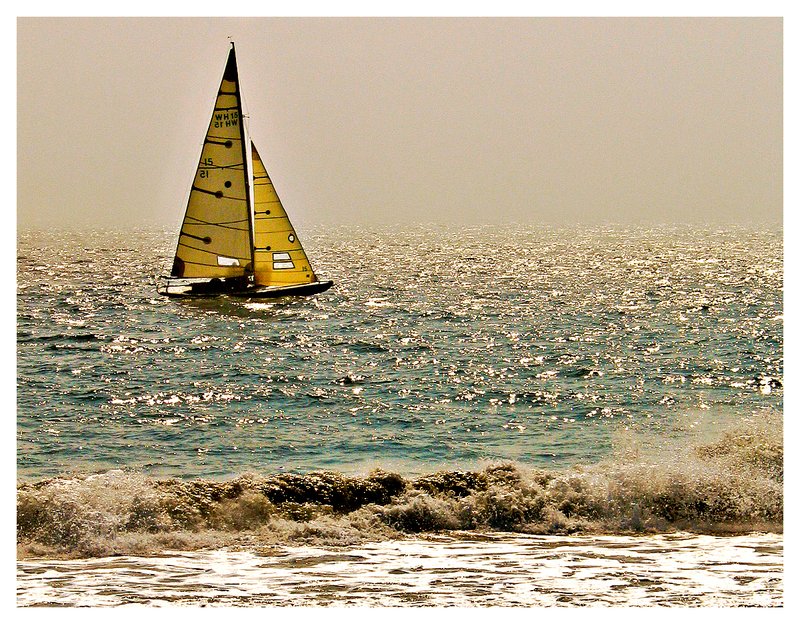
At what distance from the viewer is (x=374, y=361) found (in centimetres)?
1346

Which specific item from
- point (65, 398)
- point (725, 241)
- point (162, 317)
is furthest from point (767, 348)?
point (65, 398)

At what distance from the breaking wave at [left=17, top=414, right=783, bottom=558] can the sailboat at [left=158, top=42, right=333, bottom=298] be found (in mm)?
2585

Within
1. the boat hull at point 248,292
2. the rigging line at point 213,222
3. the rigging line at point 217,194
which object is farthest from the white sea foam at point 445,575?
the rigging line at point 217,194

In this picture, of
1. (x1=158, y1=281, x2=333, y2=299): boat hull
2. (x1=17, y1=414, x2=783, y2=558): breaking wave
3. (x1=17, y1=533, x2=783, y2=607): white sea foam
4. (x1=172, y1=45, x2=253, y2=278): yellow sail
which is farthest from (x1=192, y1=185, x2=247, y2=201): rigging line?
(x1=17, y1=533, x2=783, y2=607): white sea foam

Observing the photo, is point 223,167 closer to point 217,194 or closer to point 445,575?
point 217,194

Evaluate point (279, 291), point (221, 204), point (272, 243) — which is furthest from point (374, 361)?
point (221, 204)

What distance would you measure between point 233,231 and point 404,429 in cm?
320

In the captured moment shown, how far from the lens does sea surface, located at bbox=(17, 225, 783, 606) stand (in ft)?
35.8

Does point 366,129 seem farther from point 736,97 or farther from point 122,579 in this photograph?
point 122,579

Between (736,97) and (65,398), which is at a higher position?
(736,97)

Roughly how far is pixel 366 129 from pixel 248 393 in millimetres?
3411

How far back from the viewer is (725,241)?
13.5m

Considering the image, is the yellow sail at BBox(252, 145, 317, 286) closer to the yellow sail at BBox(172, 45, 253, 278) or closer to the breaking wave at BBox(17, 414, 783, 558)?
the yellow sail at BBox(172, 45, 253, 278)

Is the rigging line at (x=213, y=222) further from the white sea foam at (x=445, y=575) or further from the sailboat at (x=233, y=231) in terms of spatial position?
the white sea foam at (x=445, y=575)
